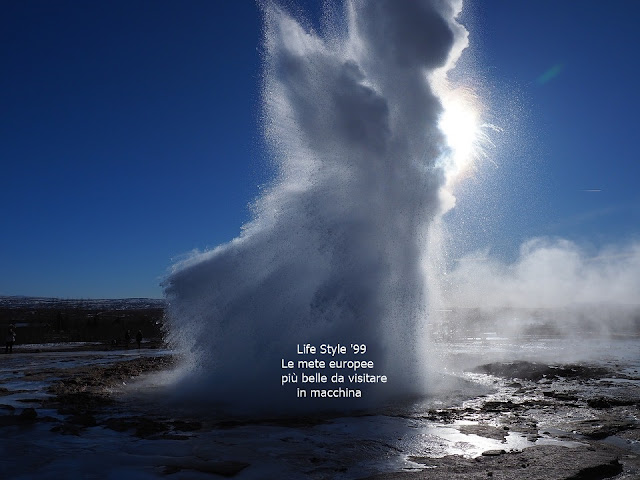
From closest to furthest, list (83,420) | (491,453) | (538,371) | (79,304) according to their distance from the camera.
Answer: (491,453), (83,420), (538,371), (79,304)

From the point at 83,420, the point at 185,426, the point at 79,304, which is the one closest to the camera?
the point at 185,426

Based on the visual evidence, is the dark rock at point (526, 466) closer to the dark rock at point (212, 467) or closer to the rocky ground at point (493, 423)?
the rocky ground at point (493, 423)

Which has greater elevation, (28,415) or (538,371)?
(28,415)

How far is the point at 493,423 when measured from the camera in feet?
26.6

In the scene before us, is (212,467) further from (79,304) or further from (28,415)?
(79,304)

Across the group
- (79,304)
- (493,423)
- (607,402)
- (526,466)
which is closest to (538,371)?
(607,402)

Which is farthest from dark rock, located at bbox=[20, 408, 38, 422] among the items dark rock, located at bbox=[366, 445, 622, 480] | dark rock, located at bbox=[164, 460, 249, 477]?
dark rock, located at bbox=[366, 445, 622, 480]

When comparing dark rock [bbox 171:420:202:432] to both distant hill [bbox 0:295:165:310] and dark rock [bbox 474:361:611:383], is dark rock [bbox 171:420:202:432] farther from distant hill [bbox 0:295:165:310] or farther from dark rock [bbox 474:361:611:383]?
distant hill [bbox 0:295:165:310]

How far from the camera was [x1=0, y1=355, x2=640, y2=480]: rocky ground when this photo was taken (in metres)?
5.74

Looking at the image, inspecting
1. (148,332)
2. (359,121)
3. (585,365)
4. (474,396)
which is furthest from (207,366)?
(148,332)

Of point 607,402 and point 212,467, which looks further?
point 607,402

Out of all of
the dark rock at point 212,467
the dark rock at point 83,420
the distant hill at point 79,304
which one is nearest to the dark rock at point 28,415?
the dark rock at point 83,420

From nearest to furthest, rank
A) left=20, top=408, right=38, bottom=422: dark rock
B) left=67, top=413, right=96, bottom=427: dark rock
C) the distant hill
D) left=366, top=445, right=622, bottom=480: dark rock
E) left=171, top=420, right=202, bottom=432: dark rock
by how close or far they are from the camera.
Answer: left=366, top=445, right=622, bottom=480: dark rock, left=171, top=420, right=202, bottom=432: dark rock, left=67, top=413, right=96, bottom=427: dark rock, left=20, top=408, right=38, bottom=422: dark rock, the distant hill

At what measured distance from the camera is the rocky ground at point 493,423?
18.8ft
